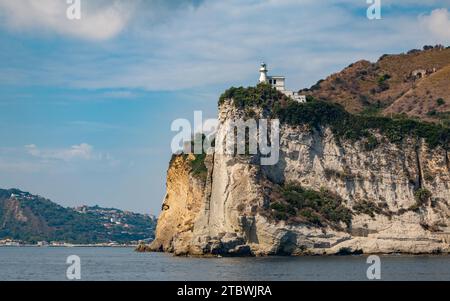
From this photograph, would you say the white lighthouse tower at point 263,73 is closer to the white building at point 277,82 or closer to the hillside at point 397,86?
the white building at point 277,82

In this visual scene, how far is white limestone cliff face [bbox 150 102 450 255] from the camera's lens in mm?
69625

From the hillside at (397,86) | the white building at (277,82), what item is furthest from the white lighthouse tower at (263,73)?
the hillside at (397,86)

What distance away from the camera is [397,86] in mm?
123250

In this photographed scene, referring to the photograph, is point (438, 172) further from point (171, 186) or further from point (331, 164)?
point (171, 186)

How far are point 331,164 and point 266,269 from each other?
26.9 m

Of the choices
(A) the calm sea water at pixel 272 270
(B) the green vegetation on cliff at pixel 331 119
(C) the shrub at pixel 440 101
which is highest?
(C) the shrub at pixel 440 101

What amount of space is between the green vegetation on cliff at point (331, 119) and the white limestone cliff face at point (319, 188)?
77cm

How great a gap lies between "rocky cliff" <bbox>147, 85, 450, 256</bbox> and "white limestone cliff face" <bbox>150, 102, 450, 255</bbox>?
3.4 inches

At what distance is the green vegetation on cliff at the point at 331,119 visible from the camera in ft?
257

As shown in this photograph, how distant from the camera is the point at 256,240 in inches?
2731

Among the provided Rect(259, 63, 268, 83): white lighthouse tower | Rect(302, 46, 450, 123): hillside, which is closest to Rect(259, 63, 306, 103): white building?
Rect(259, 63, 268, 83): white lighthouse tower

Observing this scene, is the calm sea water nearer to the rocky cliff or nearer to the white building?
the rocky cliff
